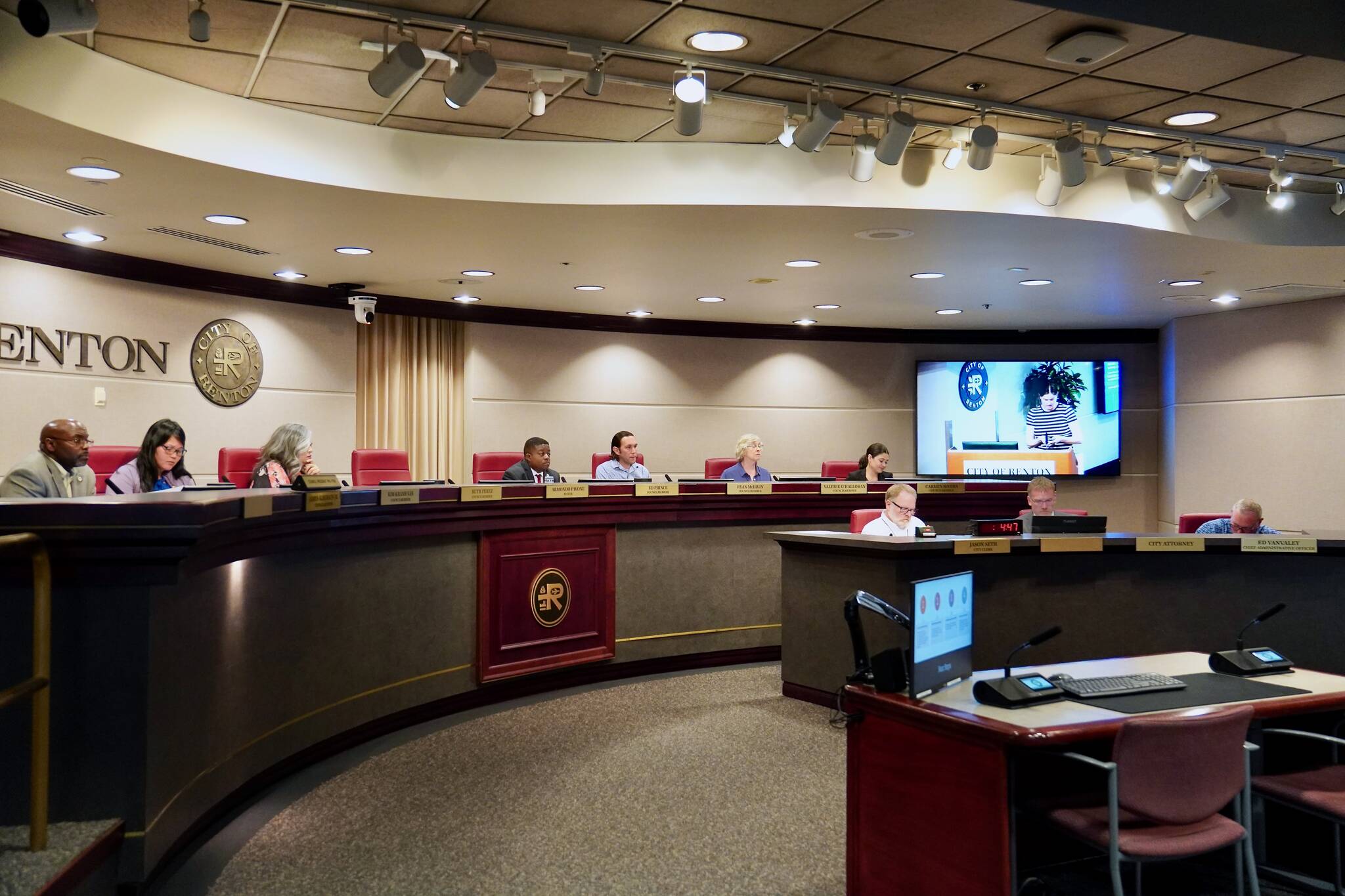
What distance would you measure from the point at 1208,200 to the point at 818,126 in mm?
2755

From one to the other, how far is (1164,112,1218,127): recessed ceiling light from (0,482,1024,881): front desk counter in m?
2.77

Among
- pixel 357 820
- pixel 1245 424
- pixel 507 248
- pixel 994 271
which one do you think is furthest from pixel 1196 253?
pixel 357 820

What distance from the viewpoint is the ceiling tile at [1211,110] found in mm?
4965

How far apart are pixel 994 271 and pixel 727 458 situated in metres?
3.78

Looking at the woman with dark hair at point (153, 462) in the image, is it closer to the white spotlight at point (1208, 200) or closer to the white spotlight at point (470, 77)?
the white spotlight at point (470, 77)

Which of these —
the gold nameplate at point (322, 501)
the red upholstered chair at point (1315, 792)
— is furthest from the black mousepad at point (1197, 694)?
the gold nameplate at point (322, 501)

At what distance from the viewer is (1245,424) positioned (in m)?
9.70

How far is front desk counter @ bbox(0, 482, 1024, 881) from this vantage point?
2.58 meters

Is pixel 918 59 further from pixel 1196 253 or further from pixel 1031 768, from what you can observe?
pixel 1196 253

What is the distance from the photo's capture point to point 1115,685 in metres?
2.95

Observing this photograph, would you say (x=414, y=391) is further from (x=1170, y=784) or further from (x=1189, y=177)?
(x=1170, y=784)

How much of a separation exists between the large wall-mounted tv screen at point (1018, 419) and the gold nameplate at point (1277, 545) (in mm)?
6410

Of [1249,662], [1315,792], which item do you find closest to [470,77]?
[1249,662]

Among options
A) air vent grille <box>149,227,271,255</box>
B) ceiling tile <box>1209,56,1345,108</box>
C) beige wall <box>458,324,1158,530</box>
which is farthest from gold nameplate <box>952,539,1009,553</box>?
beige wall <box>458,324,1158,530</box>
